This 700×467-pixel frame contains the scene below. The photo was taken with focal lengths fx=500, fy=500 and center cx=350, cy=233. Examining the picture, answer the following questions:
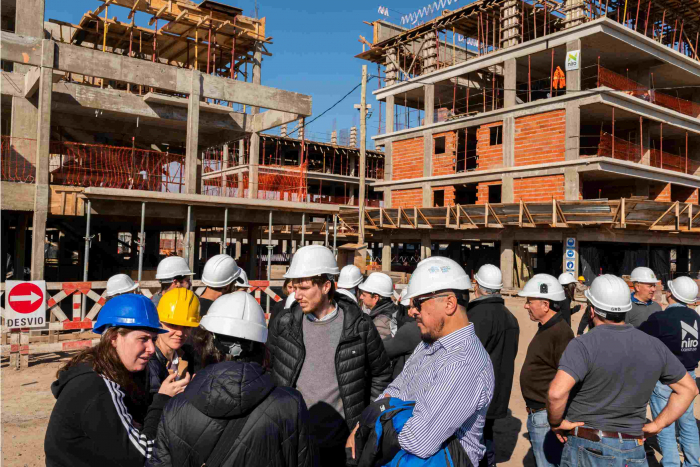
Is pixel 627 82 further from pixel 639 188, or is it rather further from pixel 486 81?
pixel 486 81

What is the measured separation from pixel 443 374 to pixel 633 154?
2974 cm

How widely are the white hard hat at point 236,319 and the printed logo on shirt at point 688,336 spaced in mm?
4395

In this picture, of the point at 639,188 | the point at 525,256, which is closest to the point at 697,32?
the point at 639,188

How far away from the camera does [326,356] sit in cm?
332

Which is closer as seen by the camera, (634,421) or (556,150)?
(634,421)

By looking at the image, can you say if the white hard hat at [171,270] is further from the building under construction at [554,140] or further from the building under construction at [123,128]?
the building under construction at [554,140]

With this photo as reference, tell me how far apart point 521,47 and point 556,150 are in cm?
642

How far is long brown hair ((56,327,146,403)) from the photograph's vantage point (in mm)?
2436

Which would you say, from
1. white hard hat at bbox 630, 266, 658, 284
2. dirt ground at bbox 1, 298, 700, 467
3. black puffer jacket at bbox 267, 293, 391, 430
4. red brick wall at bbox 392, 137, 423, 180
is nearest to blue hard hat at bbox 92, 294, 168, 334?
black puffer jacket at bbox 267, 293, 391, 430

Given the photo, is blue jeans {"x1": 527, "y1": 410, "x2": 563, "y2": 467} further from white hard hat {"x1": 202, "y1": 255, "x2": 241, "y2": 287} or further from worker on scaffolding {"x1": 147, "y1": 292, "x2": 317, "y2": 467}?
white hard hat {"x1": 202, "y1": 255, "x2": 241, "y2": 287}

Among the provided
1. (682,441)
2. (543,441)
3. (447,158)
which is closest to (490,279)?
(543,441)

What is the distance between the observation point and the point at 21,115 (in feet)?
46.6

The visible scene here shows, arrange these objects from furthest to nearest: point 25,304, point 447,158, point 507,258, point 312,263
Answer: point 447,158 → point 507,258 → point 25,304 → point 312,263

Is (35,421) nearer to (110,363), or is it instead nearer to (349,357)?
(110,363)
